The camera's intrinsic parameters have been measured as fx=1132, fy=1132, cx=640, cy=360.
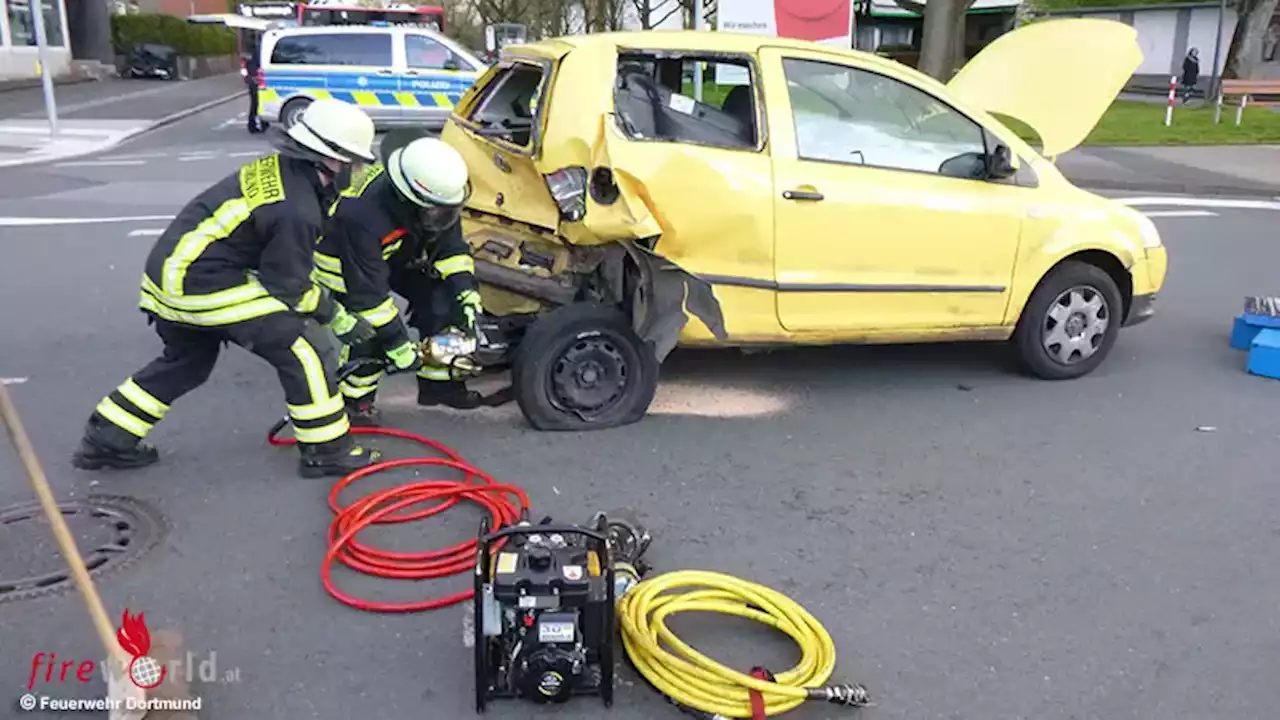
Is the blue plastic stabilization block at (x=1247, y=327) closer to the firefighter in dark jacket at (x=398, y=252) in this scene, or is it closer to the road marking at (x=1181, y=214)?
the firefighter in dark jacket at (x=398, y=252)

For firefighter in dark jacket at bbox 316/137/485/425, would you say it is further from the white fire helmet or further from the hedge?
the hedge

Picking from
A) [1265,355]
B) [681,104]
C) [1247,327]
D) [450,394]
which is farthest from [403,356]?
[1247,327]

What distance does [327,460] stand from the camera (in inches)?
188

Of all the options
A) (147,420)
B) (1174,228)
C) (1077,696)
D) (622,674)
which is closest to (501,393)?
(147,420)

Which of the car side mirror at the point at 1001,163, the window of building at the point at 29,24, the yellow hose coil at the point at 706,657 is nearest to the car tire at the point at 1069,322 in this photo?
the car side mirror at the point at 1001,163

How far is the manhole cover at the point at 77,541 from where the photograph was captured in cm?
383

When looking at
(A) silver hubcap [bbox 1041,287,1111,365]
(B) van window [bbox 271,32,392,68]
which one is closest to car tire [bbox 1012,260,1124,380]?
(A) silver hubcap [bbox 1041,287,1111,365]

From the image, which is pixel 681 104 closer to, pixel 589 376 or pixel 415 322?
pixel 589 376

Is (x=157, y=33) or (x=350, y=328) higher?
(x=157, y=33)

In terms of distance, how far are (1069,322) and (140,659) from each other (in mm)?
4952

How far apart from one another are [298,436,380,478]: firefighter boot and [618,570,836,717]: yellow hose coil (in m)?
1.64

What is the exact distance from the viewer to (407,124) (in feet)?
60.7

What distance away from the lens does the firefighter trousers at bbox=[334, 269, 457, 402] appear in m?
5.34

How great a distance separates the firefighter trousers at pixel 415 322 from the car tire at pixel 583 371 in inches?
19.8
